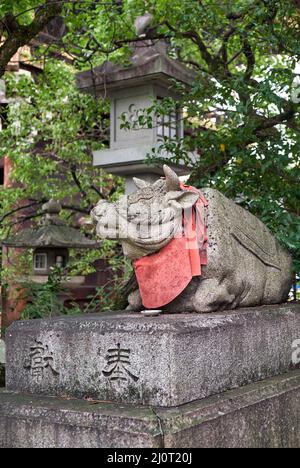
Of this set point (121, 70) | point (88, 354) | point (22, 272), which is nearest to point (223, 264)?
point (88, 354)

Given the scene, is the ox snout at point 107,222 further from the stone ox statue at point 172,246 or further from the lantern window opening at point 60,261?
the lantern window opening at point 60,261

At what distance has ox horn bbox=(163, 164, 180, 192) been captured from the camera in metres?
3.61

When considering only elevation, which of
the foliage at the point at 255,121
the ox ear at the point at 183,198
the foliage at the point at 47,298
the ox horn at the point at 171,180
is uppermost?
the foliage at the point at 255,121

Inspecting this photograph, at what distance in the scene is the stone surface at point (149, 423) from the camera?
2.64m

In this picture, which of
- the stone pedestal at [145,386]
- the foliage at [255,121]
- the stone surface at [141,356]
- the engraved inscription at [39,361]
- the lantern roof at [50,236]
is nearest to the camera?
the stone pedestal at [145,386]

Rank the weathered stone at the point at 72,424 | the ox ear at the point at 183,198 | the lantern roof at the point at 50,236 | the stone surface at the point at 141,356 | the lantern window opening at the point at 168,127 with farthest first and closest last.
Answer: the lantern roof at the point at 50,236 < the lantern window opening at the point at 168,127 < the ox ear at the point at 183,198 < the stone surface at the point at 141,356 < the weathered stone at the point at 72,424

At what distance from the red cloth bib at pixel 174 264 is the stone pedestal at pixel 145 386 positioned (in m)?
0.20

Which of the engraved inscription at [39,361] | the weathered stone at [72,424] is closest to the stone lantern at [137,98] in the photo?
the engraved inscription at [39,361]

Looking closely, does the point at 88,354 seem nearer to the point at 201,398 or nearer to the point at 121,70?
the point at 201,398

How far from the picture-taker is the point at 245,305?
13.3ft

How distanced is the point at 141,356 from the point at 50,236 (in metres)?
5.35

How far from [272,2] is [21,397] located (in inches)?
189

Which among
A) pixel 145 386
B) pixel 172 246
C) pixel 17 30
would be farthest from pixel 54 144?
pixel 145 386

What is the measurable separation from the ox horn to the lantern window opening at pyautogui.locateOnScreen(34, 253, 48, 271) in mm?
5032
